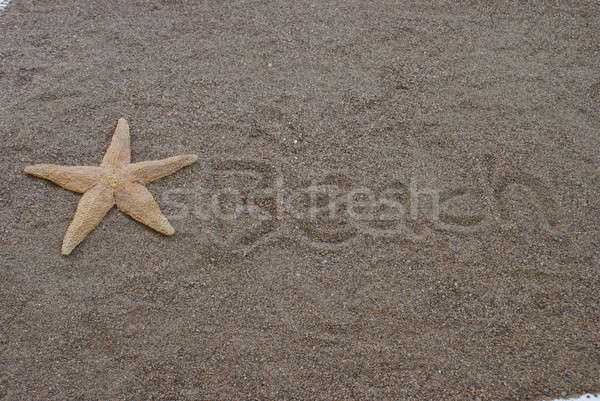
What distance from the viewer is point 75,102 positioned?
10.0ft

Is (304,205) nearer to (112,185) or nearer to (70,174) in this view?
(112,185)

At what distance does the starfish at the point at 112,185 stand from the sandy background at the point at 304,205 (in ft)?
0.25

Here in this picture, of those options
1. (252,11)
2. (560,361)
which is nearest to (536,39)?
(252,11)

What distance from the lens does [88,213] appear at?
255 centimetres

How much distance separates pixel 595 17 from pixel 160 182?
11.4 feet

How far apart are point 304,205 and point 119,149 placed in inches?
44.3

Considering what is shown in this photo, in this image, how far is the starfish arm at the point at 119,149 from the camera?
2.73 m

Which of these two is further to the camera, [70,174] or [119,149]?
[119,149]

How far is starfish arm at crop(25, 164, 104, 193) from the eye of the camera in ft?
8.70

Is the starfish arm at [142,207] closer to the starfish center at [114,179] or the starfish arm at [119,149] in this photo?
the starfish center at [114,179]

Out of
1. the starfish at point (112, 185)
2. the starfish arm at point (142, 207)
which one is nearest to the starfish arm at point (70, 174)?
the starfish at point (112, 185)

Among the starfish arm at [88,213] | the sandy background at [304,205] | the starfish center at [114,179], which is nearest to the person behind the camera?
the sandy background at [304,205]

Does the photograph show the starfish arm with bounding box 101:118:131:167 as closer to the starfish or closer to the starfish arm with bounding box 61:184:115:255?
the starfish

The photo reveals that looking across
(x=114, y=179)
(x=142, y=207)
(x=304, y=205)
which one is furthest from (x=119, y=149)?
(x=304, y=205)
